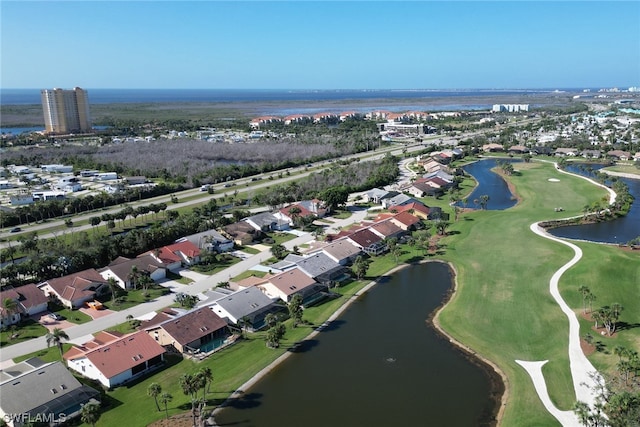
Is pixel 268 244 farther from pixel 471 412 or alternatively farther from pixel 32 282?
pixel 471 412

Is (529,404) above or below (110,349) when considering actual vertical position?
below

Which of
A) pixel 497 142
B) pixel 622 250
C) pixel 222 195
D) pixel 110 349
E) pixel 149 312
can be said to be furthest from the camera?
pixel 497 142

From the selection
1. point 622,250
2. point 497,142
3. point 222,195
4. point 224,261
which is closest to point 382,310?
point 224,261

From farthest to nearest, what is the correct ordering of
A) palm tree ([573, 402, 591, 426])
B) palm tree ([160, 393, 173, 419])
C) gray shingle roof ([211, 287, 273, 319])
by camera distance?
1. gray shingle roof ([211, 287, 273, 319])
2. palm tree ([160, 393, 173, 419])
3. palm tree ([573, 402, 591, 426])

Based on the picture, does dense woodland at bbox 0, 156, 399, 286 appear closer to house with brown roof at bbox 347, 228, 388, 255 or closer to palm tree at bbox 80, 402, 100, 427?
house with brown roof at bbox 347, 228, 388, 255

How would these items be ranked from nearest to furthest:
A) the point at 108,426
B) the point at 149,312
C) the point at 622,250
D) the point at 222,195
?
1. the point at 108,426
2. the point at 149,312
3. the point at 622,250
4. the point at 222,195

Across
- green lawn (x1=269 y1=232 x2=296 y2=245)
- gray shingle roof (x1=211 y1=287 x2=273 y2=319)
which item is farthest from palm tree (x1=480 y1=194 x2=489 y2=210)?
gray shingle roof (x1=211 y1=287 x2=273 y2=319)
